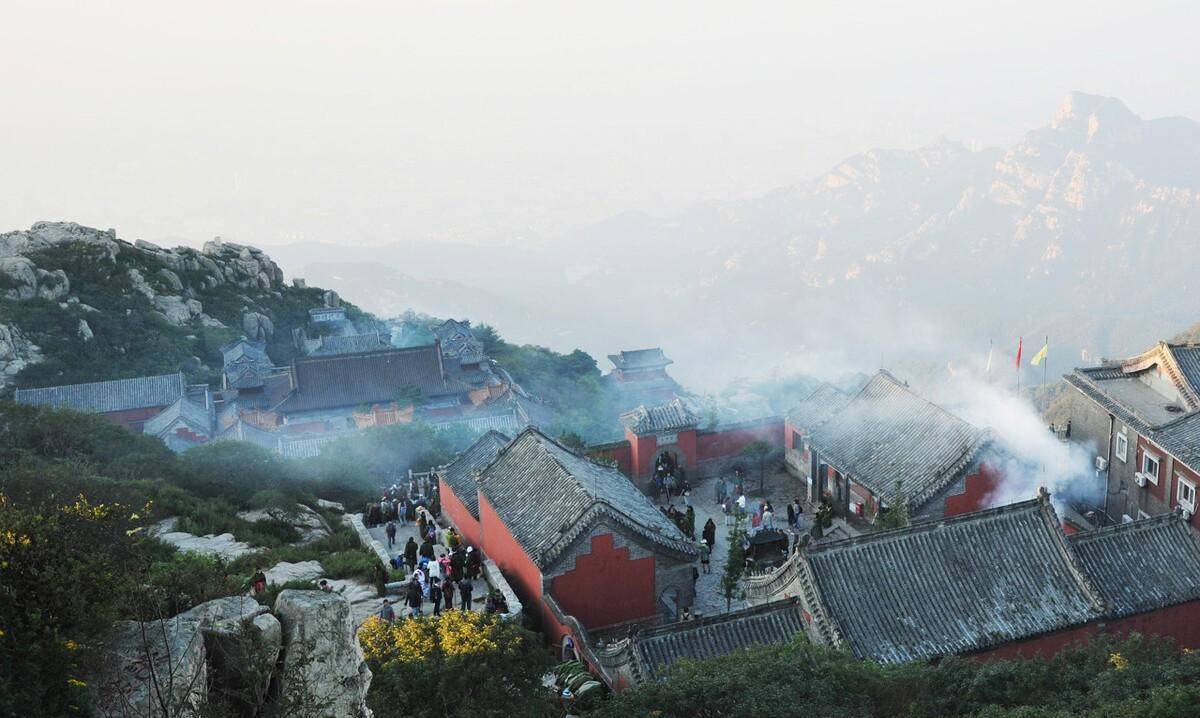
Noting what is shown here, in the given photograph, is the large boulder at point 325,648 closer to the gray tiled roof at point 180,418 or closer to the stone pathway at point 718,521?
the stone pathway at point 718,521

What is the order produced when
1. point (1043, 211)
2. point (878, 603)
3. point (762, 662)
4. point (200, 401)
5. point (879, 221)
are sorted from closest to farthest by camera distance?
point (762, 662) < point (878, 603) < point (200, 401) < point (1043, 211) < point (879, 221)

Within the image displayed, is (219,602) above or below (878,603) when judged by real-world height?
above

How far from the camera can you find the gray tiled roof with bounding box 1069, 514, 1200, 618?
20641 mm

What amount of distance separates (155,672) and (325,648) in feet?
5.20

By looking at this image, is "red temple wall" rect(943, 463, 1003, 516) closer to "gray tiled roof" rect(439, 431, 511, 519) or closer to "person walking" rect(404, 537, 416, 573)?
"gray tiled roof" rect(439, 431, 511, 519)

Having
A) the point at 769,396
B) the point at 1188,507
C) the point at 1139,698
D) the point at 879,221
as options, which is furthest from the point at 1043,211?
the point at 1139,698

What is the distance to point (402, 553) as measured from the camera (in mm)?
25500

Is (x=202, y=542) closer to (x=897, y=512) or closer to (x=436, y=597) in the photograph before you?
(x=436, y=597)

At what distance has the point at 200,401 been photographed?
48312mm

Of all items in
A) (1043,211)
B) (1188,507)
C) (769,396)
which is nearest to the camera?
(1188,507)

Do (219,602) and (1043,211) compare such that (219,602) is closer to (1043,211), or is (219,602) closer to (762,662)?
(762,662)

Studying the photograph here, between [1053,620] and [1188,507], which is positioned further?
[1188,507]

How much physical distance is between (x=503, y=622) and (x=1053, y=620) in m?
10.1

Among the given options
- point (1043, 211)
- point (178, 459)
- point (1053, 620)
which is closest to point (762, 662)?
point (1053, 620)
